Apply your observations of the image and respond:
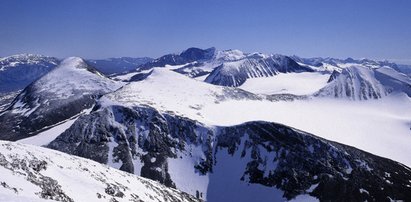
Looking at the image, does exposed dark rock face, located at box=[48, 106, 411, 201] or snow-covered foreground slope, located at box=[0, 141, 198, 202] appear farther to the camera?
exposed dark rock face, located at box=[48, 106, 411, 201]

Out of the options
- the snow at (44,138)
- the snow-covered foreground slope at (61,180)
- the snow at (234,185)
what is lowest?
the snow at (234,185)

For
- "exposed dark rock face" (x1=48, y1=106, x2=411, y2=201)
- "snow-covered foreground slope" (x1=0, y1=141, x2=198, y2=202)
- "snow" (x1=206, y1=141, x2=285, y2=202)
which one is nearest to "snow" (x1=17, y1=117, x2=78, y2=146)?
"exposed dark rock face" (x1=48, y1=106, x2=411, y2=201)

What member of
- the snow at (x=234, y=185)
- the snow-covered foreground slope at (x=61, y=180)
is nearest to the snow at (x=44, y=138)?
the snow at (x=234, y=185)

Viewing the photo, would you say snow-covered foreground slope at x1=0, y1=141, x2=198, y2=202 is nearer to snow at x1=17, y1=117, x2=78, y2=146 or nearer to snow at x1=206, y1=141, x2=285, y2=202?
snow at x1=206, y1=141, x2=285, y2=202

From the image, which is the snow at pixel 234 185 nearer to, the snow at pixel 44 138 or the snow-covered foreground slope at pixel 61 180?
the snow-covered foreground slope at pixel 61 180

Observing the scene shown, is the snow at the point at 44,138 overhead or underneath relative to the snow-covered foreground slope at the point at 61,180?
underneath
